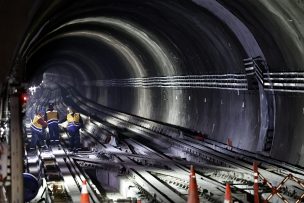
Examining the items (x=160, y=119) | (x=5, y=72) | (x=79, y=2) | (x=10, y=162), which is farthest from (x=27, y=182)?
(x=160, y=119)

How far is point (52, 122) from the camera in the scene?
21.0 metres

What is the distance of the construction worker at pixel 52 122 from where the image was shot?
20.7m

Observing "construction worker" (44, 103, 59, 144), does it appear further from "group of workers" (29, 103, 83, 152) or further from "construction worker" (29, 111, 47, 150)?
"construction worker" (29, 111, 47, 150)

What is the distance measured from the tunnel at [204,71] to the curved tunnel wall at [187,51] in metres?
0.04

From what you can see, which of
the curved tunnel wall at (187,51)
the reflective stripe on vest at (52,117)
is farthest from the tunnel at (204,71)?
the reflective stripe on vest at (52,117)

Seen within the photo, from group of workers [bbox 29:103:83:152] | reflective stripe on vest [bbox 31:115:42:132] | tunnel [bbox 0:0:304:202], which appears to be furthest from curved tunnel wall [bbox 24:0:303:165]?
group of workers [bbox 29:103:83:152]

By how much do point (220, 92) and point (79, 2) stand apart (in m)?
6.36

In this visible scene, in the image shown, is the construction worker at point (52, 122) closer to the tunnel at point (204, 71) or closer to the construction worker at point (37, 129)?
the construction worker at point (37, 129)

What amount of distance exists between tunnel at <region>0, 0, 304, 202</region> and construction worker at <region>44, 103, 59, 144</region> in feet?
3.23

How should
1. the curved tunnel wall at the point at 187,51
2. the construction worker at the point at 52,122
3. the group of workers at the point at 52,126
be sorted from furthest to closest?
1. the construction worker at the point at 52,122
2. the group of workers at the point at 52,126
3. the curved tunnel wall at the point at 187,51

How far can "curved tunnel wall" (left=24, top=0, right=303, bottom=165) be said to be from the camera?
16703 mm

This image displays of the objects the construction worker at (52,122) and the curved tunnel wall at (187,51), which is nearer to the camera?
the curved tunnel wall at (187,51)

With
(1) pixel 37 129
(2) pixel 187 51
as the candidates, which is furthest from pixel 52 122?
(2) pixel 187 51

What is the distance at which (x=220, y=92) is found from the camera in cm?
2070
